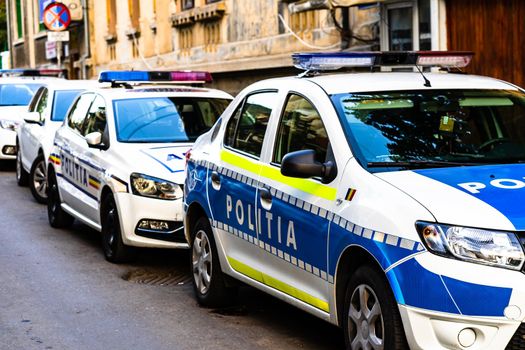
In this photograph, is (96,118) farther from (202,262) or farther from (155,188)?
(202,262)

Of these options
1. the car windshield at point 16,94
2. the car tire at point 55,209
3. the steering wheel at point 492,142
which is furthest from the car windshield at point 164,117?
the car windshield at point 16,94

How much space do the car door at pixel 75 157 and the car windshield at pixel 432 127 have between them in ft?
15.5

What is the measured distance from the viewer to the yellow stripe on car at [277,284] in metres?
→ 6.15

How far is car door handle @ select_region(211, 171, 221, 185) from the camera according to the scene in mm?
7537

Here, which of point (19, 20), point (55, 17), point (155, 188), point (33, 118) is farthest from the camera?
point (19, 20)

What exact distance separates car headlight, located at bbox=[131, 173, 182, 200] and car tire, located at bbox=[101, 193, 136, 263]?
1.19ft

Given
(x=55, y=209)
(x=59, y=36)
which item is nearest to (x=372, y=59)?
(x=55, y=209)

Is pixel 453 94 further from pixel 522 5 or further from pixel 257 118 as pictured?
pixel 522 5

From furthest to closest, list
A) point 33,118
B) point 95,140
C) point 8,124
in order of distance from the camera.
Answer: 1. point 8,124
2. point 33,118
3. point 95,140

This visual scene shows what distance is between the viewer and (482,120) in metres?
6.56

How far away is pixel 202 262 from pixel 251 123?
118 centimetres

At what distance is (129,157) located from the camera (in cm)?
984

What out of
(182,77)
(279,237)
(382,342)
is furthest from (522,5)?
(382,342)

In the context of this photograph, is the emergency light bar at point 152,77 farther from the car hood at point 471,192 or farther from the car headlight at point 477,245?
the car headlight at point 477,245
